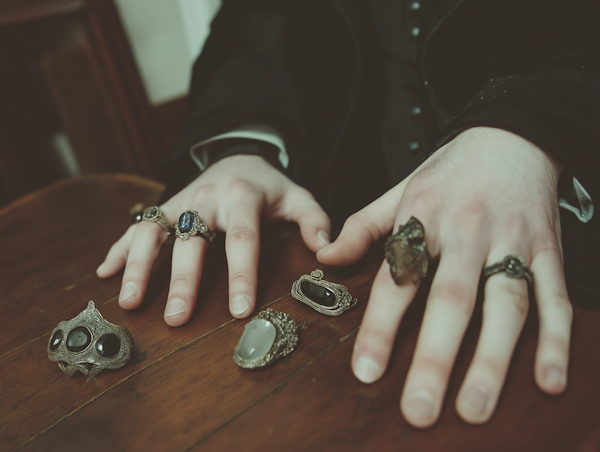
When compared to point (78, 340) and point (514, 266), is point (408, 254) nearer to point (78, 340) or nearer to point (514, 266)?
point (514, 266)

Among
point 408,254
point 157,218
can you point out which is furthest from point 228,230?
point 408,254

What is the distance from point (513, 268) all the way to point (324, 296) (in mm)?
291

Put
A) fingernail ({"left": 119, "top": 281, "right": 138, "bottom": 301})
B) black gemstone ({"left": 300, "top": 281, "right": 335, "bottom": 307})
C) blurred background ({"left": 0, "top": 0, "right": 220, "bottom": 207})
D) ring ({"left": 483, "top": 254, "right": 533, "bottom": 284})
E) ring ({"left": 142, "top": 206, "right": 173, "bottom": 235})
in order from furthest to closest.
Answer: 1. blurred background ({"left": 0, "top": 0, "right": 220, "bottom": 207})
2. ring ({"left": 142, "top": 206, "right": 173, "bottom": 235})
3. fingernail ({"left": 119, "top": 281, "right": 138, "bottom": 301})
4. black gemstone ({"left": 300, "top": 281, "right": 335, "bottom": 307})
5. ring ({"left": 483, "top": 254, "right": 533, "bottom": 284})

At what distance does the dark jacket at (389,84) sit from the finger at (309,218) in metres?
0.19

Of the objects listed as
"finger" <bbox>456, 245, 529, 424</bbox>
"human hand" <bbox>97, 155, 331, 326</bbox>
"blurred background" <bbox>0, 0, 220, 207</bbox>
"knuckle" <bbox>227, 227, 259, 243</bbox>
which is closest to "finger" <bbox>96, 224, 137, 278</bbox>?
"human hand" <bbox>97, 155, 331, 326</bbox>

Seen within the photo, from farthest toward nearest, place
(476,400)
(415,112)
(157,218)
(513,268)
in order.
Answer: (415,112)
(157,218)
(513,268)
(476,400)

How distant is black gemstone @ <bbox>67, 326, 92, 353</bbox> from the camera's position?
0.61m

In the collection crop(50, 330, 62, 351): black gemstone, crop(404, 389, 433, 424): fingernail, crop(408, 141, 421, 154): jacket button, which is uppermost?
crop(50, 330, 62, 351): black gemstone

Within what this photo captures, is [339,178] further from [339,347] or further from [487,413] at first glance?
[487,413]

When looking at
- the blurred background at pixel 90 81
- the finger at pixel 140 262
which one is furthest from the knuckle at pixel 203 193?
the blurred background at pixel 90 81

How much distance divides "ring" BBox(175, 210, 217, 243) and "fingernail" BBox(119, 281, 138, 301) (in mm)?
134

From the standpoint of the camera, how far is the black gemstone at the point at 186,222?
Result: 2.67 feet

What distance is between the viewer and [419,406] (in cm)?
46

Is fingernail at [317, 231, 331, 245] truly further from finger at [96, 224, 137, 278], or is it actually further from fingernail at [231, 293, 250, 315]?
finger at [96, 224, 137, 278]
